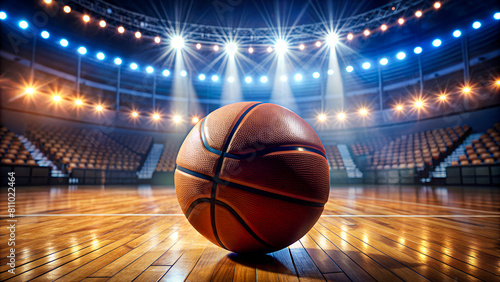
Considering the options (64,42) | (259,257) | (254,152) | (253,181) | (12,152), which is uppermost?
(64,42)

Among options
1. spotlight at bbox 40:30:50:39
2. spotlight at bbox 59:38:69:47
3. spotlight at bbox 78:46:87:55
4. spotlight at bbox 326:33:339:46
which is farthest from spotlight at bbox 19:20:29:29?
spotlight at bbox 326:33:339:46

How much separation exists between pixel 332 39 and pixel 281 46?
2.63 metres

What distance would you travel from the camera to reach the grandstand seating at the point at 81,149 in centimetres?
1106

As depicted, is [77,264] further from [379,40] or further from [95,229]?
[379,40]

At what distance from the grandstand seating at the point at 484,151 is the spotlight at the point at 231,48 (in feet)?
36.7

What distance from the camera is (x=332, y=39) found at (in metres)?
13.8

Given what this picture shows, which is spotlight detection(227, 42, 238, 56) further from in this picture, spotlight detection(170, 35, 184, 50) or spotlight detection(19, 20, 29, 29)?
spotlight detection(19, 20, 29, 29)

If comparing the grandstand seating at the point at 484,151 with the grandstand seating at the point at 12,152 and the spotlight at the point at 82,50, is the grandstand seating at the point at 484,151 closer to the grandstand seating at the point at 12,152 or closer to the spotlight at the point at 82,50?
the grandstand seating at the point at 12,152

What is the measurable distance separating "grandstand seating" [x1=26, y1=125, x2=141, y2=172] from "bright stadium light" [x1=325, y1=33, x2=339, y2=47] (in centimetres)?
1161

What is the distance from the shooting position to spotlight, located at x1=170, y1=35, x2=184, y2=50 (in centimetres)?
1370

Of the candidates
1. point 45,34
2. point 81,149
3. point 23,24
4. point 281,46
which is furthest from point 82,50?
point 281,46

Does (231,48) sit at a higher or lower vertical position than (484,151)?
higher

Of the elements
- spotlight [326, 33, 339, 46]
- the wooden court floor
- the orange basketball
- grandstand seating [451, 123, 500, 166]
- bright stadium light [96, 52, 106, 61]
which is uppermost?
spotlight [326, 33, 339, 46]

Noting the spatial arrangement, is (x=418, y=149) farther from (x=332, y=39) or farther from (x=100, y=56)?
(x=100, y=56)
